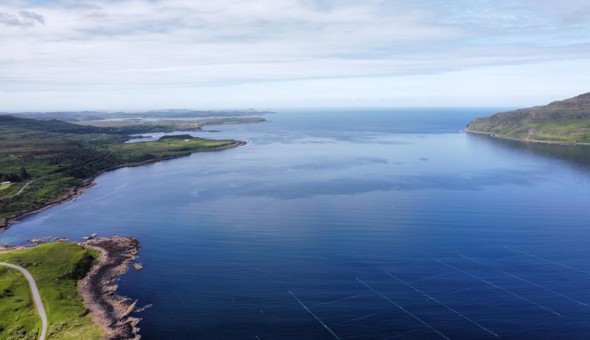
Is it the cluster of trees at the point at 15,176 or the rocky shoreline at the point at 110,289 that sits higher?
the cluster of trees at the point at 15,176

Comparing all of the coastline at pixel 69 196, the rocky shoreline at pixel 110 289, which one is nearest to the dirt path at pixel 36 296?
the rocky shoreline at pixel 110 289

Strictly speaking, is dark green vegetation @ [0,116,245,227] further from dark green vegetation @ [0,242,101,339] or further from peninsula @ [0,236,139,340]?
peninsula @ [0,236,139,340]

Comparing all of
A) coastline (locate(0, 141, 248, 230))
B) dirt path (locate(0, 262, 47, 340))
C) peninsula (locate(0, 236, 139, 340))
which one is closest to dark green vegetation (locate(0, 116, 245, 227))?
coastline (locate(0, 141, 248, 230))

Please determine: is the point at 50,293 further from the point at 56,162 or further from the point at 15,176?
the point at 56,162

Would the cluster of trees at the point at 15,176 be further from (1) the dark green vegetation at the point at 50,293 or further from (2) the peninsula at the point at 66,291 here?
(1) the dark green vegetation at the point at 50,293

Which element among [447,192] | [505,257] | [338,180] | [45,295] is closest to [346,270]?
[505,257]

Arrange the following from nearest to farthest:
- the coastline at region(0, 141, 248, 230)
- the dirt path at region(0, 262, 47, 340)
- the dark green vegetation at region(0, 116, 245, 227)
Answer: the dirt path at region(0, 262, 47, 340)
the coastline at region(0, 141, 248, 230)
the dark green vegetation at region(0, 116, 245, 227)
